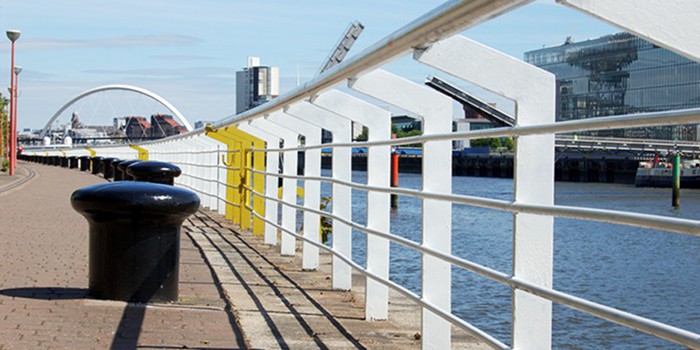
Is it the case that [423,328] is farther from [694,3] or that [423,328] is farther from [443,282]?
[694,3]

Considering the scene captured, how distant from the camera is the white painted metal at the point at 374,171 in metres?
6.88

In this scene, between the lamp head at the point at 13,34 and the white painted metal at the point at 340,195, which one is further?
the lamp head at the point at 13,34

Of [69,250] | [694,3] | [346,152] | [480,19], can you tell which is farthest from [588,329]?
[694,3]

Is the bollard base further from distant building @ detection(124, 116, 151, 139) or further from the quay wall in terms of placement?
distant building @ detection(124, 116, 151, 139)

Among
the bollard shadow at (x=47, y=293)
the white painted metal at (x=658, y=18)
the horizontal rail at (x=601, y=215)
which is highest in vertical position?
the white painted metal at (x=658, y=18)

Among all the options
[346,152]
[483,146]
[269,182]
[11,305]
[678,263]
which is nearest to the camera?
[11,305]

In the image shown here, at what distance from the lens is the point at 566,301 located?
3.55 metres

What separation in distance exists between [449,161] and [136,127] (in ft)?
539

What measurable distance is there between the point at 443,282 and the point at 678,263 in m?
15.3

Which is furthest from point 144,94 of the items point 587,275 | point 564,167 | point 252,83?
point 587,275

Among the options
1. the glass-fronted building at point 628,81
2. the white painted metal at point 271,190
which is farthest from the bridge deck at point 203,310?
the glass-fronted building at point 628,81

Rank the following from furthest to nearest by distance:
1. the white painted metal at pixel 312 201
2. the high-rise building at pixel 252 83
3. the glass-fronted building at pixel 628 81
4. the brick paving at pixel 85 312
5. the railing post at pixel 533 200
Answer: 1. the high-rise building at pixel 252 83
2. the glass-fronted building at pixel 628 81
3. the white painted metal at pixel 312 201
4. the brick paving at pixel 85 312
5. the railing post at pixel 533 200

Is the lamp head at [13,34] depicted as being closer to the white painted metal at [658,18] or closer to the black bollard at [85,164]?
the black bollard at [85,164]

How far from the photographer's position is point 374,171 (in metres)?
7.11
